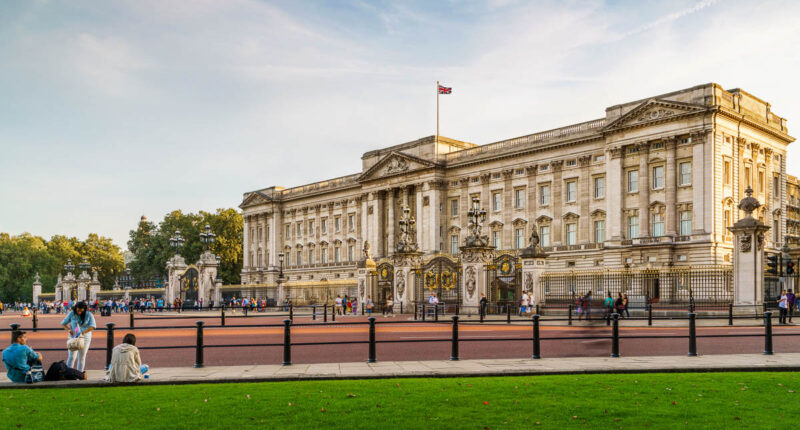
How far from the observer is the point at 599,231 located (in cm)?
6412

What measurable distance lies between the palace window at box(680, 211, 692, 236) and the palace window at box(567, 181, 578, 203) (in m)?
11.2

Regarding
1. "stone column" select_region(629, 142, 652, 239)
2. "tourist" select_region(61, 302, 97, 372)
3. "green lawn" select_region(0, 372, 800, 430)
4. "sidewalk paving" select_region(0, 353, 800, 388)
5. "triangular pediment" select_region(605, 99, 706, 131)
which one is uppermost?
"triangular pediment" select_region(605, 99, 706, 131)

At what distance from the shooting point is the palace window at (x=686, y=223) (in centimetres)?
5656

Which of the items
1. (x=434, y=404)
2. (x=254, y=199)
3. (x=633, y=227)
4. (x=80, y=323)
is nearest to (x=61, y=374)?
(x=80, y=323)

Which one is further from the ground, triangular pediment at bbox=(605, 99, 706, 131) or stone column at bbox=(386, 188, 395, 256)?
triangular pediment at bbox=(605, 99, 706, 131)

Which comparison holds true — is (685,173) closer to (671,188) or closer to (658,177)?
(671,188)

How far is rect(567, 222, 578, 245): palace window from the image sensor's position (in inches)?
2608

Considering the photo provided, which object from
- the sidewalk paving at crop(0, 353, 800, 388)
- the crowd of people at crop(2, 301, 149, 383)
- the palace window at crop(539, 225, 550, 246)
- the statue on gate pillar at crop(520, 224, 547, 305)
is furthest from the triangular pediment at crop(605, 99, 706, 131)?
the crowd of people at crop(2, 301, 149, 383)

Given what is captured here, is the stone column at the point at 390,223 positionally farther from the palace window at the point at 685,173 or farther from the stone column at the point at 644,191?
the palace window at the point at 685,173

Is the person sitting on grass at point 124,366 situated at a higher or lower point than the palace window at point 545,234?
lower

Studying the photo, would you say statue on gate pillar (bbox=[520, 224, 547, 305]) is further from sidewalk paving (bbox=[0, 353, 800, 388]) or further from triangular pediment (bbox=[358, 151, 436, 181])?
triangular pediment (bbox=[358, 151, 436, 181])

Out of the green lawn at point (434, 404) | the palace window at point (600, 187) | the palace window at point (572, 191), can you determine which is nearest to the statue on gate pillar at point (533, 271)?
the green lawn at point (434, 404)

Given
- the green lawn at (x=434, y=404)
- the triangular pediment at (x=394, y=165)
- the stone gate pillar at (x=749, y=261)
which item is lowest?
the green lawn at (x=434, y=404)

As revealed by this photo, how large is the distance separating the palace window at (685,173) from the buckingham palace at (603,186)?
0.08 meters
